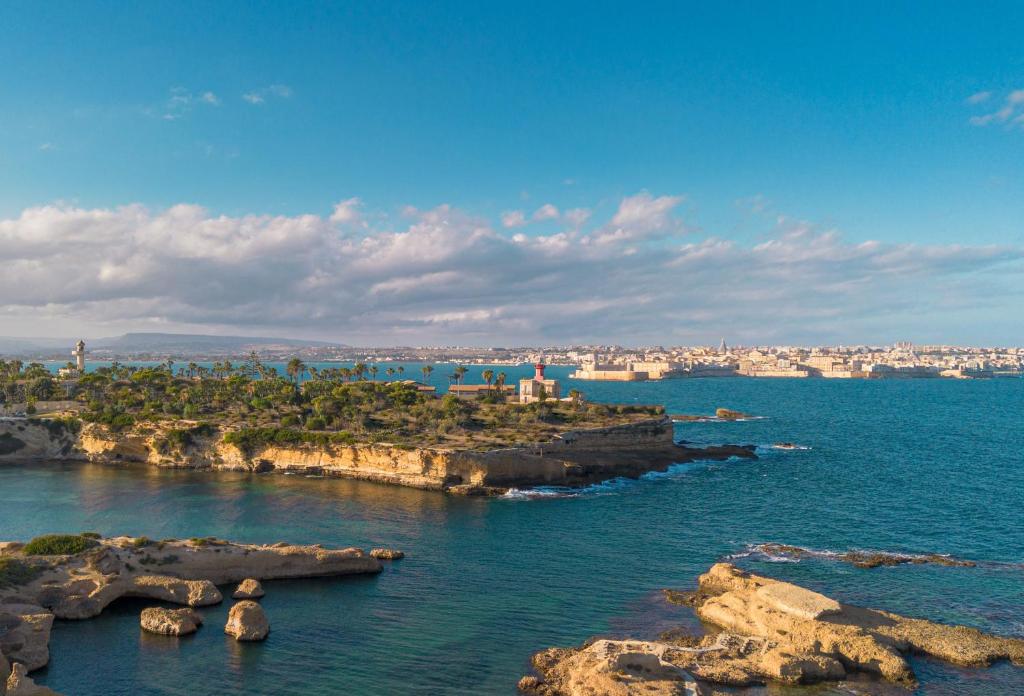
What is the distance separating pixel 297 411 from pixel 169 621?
207 ft

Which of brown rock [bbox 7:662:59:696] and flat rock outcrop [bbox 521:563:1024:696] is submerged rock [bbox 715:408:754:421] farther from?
brown rock [bbox 7:662:59:696]

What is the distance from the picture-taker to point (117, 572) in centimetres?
3712

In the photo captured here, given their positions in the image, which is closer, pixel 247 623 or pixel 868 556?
pixel 247 623

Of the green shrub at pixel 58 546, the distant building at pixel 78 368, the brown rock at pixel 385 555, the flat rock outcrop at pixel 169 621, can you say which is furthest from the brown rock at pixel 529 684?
the distant building at pixel 78 368

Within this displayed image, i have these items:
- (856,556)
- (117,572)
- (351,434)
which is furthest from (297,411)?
(856,556)

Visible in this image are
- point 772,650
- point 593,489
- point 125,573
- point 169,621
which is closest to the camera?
point 772,650

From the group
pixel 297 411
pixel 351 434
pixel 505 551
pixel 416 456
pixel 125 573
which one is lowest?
pixel 505 551

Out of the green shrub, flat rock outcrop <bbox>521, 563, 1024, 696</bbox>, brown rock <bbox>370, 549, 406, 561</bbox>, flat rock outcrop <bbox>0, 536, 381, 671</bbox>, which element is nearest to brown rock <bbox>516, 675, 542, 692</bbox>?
flat rock outcrop <bbox>521, 563, 1024, 696</bbox>

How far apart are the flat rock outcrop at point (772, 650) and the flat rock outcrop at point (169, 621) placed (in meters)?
16.6

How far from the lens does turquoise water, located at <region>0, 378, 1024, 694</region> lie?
Result: 29375 millimetres

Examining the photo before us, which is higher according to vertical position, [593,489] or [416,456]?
[416,456]

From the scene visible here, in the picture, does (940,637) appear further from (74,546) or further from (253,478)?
(253,478)

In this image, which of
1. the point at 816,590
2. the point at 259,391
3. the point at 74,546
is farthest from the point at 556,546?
the point at 259,391

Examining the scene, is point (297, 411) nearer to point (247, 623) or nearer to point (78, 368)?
point (78, 368)
